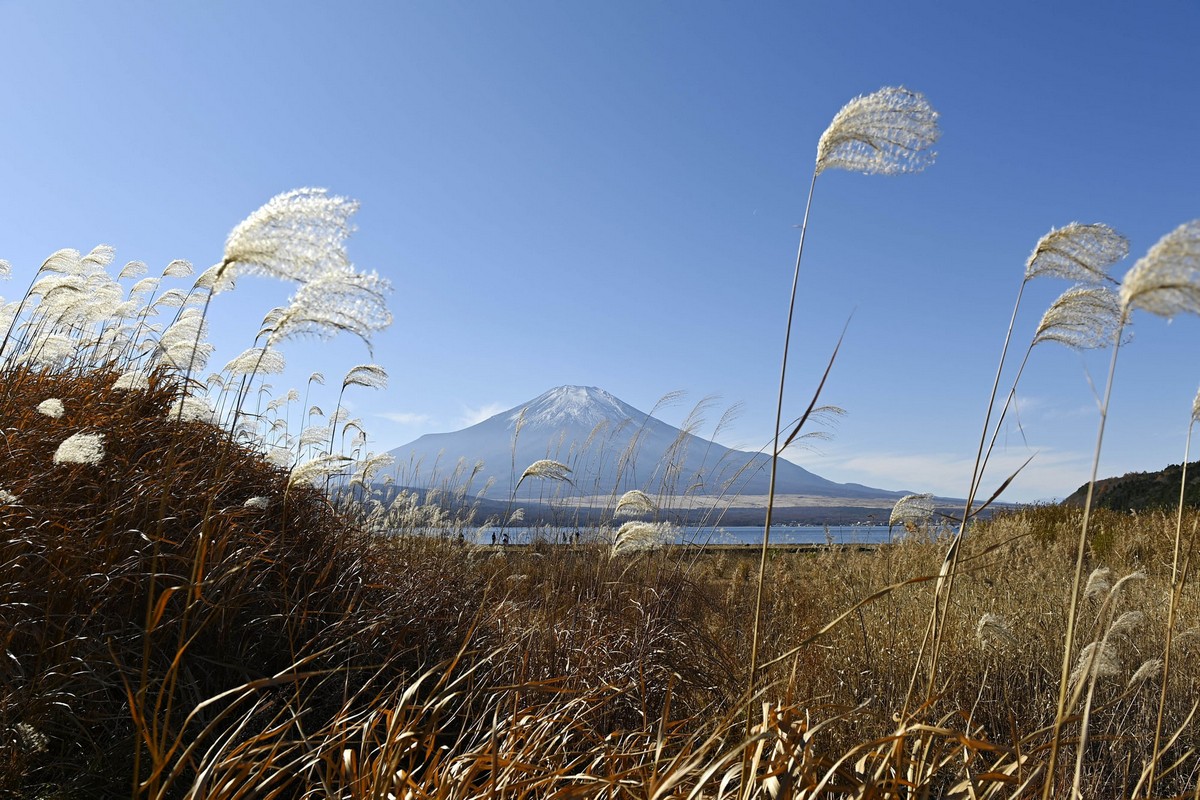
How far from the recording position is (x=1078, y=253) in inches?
79.3

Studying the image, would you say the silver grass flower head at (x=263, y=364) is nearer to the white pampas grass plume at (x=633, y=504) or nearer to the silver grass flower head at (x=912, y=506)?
the white pampas grass plume at (x=633, y=504)

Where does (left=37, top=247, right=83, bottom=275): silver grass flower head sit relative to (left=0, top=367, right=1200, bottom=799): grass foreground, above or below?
above

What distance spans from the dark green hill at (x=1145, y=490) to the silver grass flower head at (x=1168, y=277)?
51.4 feet

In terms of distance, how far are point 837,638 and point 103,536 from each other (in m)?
4.25

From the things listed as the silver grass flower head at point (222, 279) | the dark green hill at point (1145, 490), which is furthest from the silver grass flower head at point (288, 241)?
the dark green hill at point (1145, 490)

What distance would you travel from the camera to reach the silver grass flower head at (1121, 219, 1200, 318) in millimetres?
1375

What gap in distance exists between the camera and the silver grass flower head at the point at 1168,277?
4.51ft

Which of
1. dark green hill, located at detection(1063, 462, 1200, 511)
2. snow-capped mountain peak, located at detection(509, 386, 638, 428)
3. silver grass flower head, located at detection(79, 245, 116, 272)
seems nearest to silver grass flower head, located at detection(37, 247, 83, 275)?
silver grass flower head, located at detection(79, 245, 116, 272)

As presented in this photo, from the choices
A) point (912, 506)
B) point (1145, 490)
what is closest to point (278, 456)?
point (912, 506)

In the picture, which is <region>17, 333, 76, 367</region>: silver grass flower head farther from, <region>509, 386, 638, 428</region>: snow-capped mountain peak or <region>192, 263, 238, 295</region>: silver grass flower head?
<region>509, 386, 638, 428</region>: snow-capped mountain peak

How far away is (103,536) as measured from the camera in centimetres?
292

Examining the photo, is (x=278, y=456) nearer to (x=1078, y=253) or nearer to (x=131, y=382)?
(x=131, y=382)

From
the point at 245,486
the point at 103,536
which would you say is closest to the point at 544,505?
the point at 245,486

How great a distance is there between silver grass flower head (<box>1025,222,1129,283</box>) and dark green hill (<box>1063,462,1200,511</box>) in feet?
49.3
